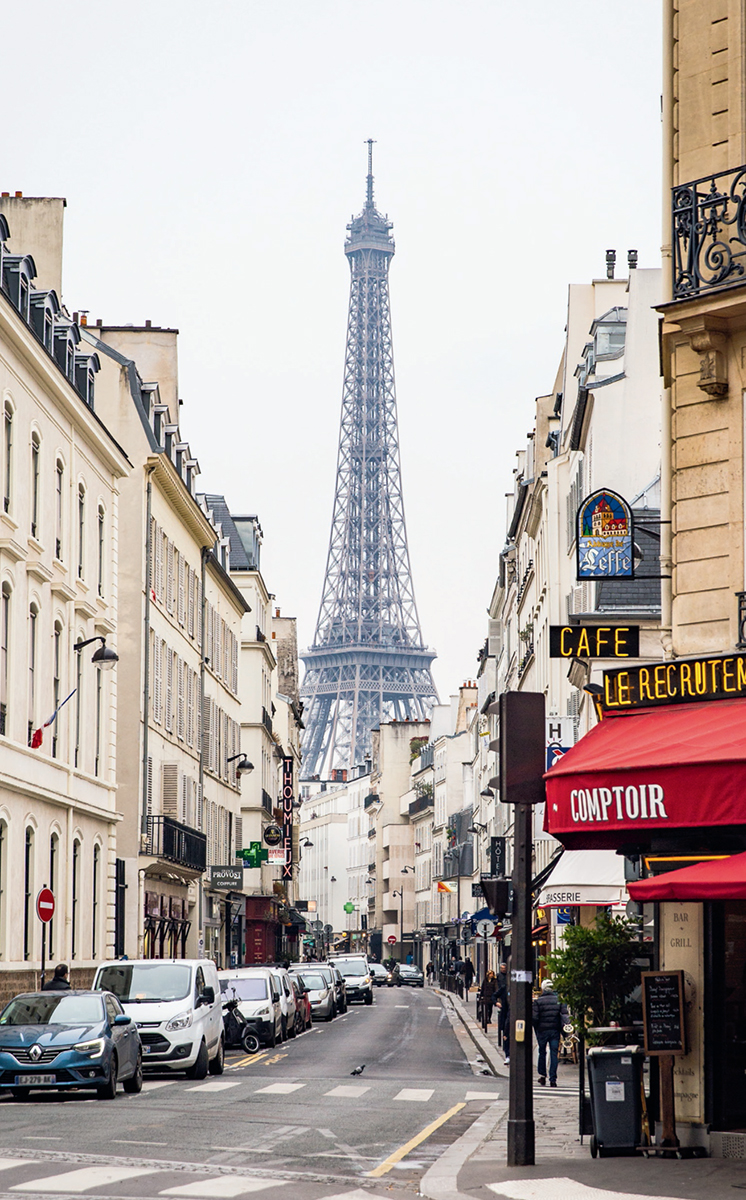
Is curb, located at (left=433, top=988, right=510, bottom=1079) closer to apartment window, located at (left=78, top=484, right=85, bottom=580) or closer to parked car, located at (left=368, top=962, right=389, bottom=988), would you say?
apartment window, located at (left=78, top=484, right=85, bottom=580)

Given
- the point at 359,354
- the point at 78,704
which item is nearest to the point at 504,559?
the point at 78,704

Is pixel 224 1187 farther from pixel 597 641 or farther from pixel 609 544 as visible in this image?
pixel 609 544

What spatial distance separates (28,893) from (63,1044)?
1295 cm

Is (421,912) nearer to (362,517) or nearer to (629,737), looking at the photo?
(362,517)

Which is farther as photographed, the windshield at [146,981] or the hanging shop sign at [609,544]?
the windshield at [146,981]

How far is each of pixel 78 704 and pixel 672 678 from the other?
25282mm

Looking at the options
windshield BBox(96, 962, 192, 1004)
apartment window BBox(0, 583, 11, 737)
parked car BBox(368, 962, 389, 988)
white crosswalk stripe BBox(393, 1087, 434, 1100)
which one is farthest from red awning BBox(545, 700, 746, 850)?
parked car BBox(368, 962, 389, 988)

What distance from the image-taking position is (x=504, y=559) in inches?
2963

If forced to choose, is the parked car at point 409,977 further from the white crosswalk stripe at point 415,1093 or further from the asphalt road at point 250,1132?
the white crosswalk stripe at point 415,1093

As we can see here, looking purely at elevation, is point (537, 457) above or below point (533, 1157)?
above

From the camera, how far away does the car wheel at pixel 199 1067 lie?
2720cm

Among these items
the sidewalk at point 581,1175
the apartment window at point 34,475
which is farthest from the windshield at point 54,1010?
the apartment window at point 34,475

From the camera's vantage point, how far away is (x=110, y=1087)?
22.4 meters

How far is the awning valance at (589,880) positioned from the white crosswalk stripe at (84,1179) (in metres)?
13.2
